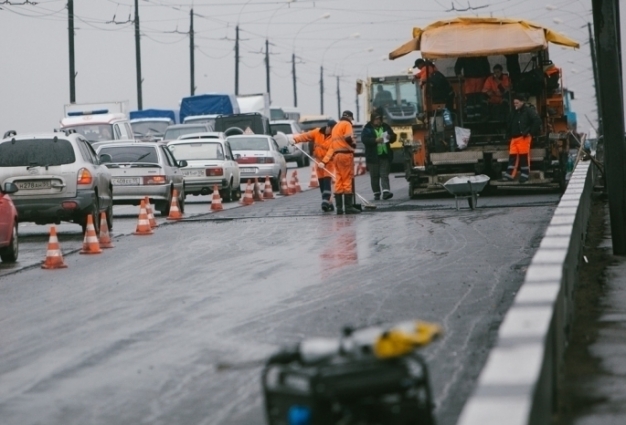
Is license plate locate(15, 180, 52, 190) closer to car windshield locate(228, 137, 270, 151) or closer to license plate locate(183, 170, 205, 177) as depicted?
license plate locate(183, 170, 205, 177)

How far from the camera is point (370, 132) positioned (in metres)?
30.9

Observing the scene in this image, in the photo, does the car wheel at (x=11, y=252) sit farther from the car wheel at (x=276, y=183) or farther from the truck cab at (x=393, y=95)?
the truck cab at (x=393, y=95)

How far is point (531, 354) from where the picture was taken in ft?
20.3

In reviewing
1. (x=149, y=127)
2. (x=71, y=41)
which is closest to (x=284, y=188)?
(x=149, y=127)

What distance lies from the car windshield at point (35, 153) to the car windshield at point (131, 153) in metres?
6.28

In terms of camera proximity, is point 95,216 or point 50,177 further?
point 95,216

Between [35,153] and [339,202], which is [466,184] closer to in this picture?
[339,202]

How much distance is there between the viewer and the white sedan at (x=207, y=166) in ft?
116

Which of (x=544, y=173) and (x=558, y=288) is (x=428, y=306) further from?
(x=544, y=173)

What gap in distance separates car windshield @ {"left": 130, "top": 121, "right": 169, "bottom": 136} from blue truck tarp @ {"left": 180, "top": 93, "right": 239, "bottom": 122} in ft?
5.11

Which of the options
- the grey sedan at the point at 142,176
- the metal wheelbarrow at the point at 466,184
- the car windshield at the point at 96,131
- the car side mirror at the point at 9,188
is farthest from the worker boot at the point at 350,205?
the car windshield at the point at 96,131

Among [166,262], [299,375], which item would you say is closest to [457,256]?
[166,262]

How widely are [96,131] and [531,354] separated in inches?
1693

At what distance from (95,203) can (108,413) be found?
1615 cm
